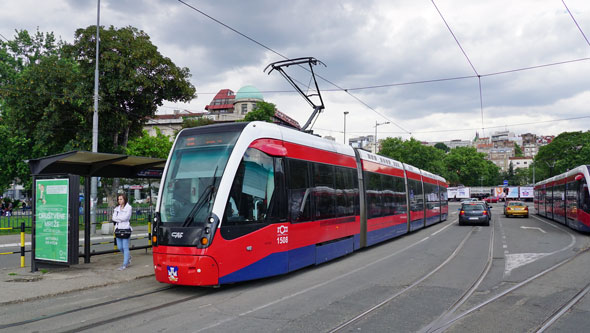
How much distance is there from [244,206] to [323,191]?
3180 mm

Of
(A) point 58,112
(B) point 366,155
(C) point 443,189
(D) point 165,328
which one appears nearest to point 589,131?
(C) point 443,189

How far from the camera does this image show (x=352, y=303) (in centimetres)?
688

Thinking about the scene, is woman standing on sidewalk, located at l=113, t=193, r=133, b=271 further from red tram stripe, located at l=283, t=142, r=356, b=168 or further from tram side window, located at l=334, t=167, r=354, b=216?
tram side window, located at l=334, t=167, r=354, b=216

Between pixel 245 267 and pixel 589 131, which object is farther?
pixel 589 131

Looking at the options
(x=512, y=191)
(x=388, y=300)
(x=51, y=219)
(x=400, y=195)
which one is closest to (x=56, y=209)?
(x=51, y=219)

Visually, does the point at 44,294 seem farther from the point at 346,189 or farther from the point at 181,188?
the point at 346,189

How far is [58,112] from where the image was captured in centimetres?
2216

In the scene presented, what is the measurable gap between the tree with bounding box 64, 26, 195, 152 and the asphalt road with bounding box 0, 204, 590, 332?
15262mm

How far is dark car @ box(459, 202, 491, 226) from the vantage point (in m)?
25.4

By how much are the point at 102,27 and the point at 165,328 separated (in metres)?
20.8

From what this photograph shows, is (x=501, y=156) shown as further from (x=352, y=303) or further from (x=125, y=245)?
(x=352, y=303)

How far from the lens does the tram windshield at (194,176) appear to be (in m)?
7.48

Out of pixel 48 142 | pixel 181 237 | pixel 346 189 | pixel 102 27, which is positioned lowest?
pixel 181 237

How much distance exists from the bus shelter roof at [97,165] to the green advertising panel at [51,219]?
19.0 inches
